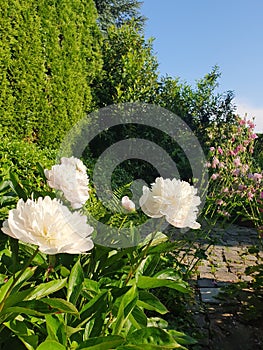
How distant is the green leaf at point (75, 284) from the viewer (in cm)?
131

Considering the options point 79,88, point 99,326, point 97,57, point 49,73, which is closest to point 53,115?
point 49,73

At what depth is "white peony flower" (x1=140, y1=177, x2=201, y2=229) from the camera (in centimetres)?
126

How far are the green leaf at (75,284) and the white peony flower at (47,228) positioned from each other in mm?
420

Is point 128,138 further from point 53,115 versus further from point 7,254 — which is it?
point 7,254

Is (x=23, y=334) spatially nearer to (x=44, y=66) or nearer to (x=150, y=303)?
(x=150, y=303)

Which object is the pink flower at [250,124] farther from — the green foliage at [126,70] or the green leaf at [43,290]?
the green foliage at [126,70]

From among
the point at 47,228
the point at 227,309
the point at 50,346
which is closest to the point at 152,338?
the point at 50,346

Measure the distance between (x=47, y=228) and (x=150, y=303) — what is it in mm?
732

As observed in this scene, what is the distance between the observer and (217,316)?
278 centimetres

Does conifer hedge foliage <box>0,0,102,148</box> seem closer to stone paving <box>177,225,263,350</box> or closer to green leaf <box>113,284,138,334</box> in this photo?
stone paving <box>177,225,263,350</box>

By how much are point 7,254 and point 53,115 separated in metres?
3.61

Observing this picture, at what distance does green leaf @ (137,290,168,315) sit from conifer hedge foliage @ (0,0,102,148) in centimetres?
305

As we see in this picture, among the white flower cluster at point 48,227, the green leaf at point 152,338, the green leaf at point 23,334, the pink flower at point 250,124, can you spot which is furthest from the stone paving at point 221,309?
the white flower cluster at point 48,227

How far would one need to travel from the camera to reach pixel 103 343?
1.05m
